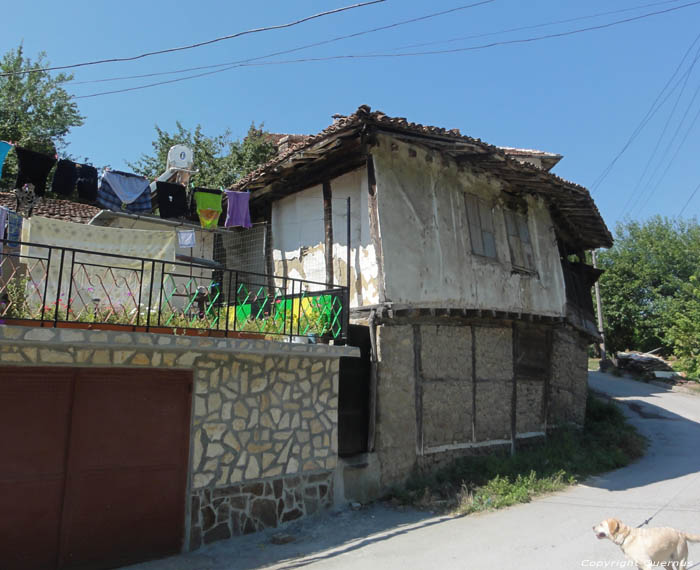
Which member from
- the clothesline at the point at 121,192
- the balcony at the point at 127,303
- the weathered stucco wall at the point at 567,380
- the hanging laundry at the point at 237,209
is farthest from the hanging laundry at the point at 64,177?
the weathered stucco wall at the point at 567,380

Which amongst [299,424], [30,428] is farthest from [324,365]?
[30,428]

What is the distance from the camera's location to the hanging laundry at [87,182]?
925cm

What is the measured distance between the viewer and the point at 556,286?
42.5 ft

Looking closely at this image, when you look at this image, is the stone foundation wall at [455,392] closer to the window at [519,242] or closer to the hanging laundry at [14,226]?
the window at [519,242]

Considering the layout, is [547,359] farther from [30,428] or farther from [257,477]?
[30,428]

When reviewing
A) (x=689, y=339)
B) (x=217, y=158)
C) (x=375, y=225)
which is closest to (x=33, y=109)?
(x=217, y=158)

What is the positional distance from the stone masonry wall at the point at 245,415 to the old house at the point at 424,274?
68 centimetres

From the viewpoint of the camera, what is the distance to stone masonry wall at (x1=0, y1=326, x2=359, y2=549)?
20.5ft

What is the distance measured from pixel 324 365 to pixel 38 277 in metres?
4.57

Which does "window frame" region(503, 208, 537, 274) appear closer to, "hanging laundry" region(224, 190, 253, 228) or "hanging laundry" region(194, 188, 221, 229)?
"hanging laundry" region(224, 190, 253, 228)

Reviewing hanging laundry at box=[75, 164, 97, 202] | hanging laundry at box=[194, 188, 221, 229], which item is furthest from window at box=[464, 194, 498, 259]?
hanging laundry at box=[75, 164, 97, 202]

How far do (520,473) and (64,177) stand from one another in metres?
9.71

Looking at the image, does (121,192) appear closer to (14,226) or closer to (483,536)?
(14,226)

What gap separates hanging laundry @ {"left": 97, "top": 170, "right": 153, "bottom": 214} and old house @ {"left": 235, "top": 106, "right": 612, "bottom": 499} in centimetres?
215
